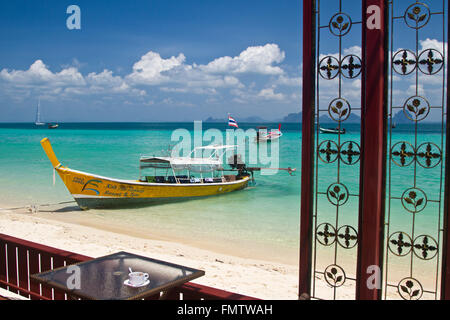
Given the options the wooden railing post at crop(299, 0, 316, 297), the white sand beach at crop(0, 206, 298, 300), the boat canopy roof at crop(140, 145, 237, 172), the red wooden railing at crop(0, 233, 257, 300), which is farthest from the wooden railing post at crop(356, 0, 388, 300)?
the boat canopy roof at crop(140, 145, 237, 172)

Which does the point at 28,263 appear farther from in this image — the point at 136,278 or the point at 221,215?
the point at 221,215

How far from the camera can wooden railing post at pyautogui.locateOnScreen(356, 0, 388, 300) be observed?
2.90 meters

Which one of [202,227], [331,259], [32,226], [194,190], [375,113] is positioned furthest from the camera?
[194,190]

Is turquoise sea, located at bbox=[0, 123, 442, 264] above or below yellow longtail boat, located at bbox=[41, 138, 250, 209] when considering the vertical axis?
below

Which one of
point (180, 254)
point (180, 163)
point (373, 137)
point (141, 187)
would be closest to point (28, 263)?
point (373, 137)

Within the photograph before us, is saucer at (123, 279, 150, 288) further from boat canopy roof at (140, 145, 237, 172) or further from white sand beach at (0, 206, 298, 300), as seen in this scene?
boat canopy roof at (140, 145, 237, 172)

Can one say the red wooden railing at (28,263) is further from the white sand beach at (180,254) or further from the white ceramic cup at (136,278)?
the white sand beach at (180,254)

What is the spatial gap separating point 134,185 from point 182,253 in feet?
19.9

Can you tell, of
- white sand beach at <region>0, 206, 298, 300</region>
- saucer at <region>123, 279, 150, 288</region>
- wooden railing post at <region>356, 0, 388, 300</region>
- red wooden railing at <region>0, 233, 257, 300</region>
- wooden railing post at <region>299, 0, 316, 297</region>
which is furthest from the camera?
white sand beach at <region>0, 206, 298, 300</region>

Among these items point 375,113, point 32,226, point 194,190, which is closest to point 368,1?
point 375,113

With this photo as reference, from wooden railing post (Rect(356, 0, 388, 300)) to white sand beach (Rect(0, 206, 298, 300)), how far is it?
3563 millimetres

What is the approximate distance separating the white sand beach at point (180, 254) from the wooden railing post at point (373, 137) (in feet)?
11.7
